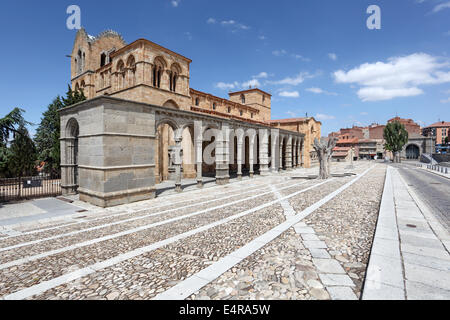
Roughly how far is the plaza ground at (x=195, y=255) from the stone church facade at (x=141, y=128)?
330cm

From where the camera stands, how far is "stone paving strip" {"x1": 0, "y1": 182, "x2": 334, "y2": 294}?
401cm

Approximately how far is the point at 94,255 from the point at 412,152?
96.9 metres

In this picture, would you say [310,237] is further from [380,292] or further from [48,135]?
[48,135]

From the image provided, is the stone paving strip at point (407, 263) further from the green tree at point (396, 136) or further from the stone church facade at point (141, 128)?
the green tree at point (396, 136)

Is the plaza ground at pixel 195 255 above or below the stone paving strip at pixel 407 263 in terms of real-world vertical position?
below

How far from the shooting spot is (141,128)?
11.8 m

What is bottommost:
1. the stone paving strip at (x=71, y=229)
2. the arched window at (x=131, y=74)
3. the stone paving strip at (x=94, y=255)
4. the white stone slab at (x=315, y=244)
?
the stone paving strip at (x=71, y=229)

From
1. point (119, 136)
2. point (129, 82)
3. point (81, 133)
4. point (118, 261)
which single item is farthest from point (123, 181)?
point (129, 82)

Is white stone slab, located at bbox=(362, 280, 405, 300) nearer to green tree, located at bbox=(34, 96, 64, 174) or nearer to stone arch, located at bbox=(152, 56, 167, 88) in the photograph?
stone arch, located at bbox=(152, 56, 167, 88)

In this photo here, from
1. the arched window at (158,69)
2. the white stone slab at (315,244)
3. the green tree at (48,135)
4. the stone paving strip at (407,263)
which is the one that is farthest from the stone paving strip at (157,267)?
the green tree at (48,135)

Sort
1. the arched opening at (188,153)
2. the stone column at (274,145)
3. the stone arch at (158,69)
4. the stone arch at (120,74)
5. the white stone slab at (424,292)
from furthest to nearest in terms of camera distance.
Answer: the stone column at (274,145) < the arched opening at (188,153) < the stone arch at (120,74) < the stone arch at (158,69) < the white stone slab at (424,292)

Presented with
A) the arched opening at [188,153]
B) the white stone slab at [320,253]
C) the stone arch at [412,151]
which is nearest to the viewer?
the white stone slab at [320,253]

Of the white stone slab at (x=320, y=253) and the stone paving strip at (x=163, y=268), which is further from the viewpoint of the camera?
the white stone slab at (x=320, y=253)

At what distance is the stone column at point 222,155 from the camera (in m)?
17.7
